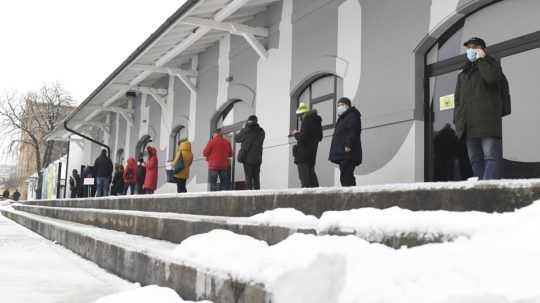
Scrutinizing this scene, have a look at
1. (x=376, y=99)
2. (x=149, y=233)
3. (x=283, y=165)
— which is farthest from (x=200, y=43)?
(x=149, y=233)

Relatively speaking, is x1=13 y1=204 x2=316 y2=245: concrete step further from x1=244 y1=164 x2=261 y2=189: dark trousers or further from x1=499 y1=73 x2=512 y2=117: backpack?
x1=499 y1=73 x2=512 y2=117: backpack

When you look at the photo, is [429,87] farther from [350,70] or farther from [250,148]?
[250,148]

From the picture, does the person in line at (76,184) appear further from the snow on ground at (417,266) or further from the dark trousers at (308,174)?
the snow on ground at (417,266)

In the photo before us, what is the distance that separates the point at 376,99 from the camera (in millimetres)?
7648

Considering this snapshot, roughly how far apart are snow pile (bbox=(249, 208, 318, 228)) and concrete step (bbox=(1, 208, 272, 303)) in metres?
0.59

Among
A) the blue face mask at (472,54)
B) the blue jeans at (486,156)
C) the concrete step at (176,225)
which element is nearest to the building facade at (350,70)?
the blue jeans at (486,156)

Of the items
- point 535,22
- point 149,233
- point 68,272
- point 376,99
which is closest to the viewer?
point 68,272

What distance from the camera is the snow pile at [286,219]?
3139 mm

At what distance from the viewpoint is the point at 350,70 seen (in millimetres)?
8250

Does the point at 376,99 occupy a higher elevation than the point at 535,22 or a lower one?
lower

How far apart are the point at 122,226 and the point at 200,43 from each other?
25.2 feet

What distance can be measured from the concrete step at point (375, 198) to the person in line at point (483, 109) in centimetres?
193

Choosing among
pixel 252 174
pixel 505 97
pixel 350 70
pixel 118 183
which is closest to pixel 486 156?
pixel 505 97

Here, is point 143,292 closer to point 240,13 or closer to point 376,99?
point 376,99
